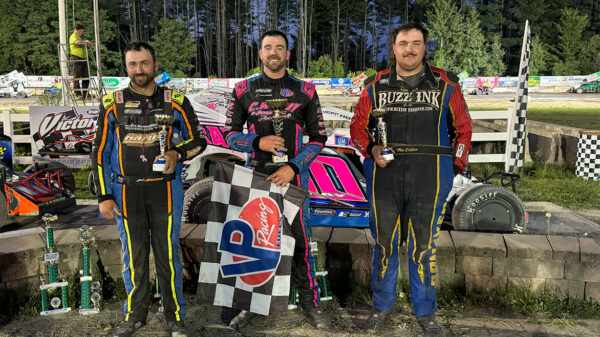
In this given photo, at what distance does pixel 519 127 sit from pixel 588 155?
4.14ft

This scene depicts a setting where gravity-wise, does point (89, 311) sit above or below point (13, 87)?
below

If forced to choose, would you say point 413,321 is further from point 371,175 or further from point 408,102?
point 408,102

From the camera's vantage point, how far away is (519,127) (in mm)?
9188

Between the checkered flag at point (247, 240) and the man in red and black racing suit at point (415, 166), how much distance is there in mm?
592

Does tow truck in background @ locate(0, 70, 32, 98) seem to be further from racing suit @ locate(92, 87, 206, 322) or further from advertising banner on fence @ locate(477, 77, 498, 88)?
advertising banner on fence @ locate(477, 77, 498, 88)

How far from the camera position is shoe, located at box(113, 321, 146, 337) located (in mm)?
3122

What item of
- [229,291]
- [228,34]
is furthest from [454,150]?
[228,34]

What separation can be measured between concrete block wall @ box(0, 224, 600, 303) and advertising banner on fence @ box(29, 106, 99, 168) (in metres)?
5.66

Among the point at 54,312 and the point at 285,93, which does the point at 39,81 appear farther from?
the point at 285,93

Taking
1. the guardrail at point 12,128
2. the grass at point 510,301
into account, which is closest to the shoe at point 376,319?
the grass at point 510,301

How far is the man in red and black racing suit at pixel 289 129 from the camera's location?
130 inches

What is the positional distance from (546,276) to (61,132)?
845 cm

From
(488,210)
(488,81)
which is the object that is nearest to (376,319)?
(488,210)

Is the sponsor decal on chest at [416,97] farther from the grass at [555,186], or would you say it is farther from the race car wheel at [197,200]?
the grass at [555,186]
